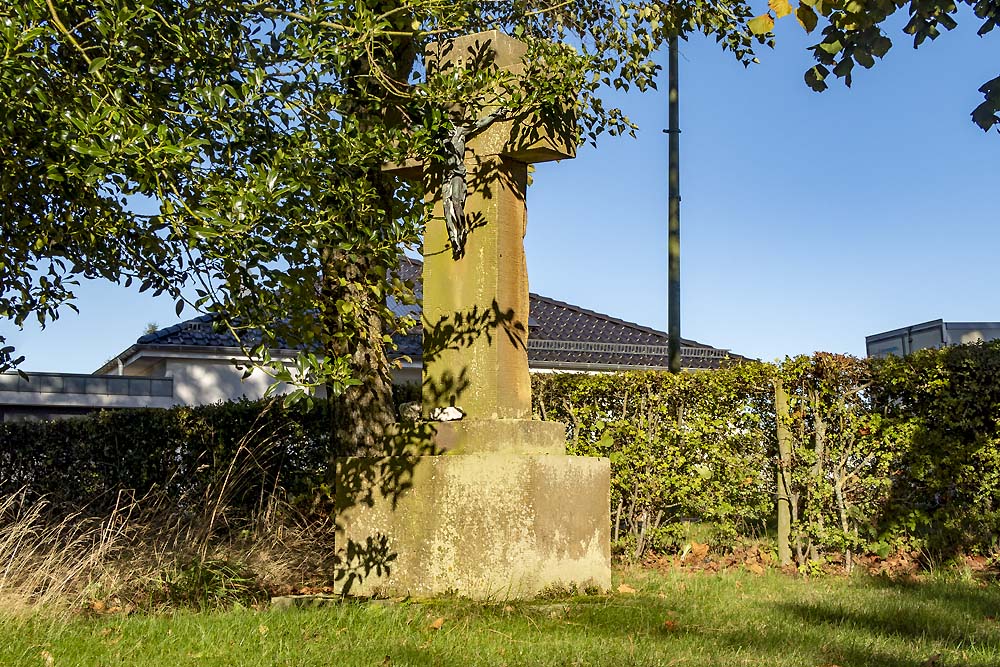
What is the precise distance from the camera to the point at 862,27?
15.0 feet

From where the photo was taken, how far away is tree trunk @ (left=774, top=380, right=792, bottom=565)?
30.1 feet

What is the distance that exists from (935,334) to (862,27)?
30.5ft

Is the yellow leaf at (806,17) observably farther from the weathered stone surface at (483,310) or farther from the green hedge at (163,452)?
the green hedge at (163,452)

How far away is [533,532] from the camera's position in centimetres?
610

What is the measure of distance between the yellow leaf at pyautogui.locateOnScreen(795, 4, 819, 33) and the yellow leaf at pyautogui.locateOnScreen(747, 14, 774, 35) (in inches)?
5.4

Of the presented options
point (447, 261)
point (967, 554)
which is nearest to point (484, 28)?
point (447, 261)

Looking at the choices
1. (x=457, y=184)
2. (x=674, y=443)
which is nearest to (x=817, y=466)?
(x=674, y=443)

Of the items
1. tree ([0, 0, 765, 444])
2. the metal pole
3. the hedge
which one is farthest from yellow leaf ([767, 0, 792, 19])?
the metal pole

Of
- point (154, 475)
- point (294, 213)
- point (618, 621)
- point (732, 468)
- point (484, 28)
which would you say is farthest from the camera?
point (154, 475)

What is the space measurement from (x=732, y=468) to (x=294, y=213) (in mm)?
5601

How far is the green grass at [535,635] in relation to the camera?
15.9 ft

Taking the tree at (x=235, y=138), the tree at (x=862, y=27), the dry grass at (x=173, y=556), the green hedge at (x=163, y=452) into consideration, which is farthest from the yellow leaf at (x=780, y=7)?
the green hedge at (x=163, y=452)

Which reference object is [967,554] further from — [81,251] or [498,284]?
[81,251]

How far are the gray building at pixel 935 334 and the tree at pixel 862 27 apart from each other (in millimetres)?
8436
